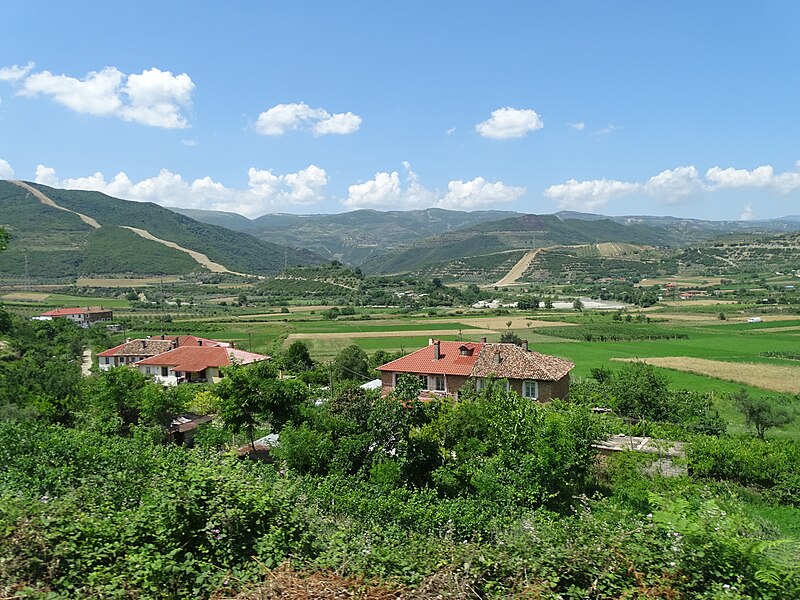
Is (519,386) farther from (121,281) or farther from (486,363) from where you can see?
(121,281)

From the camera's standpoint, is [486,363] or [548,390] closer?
[548,390]

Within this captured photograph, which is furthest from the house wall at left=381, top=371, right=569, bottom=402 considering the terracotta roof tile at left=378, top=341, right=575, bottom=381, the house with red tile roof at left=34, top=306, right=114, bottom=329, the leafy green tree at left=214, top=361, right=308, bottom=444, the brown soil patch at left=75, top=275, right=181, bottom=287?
the brown soil patch at left=75, top=275, right=181, bottom=287

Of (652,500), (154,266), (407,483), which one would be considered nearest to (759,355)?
(407,483)

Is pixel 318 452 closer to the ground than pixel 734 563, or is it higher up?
closer to the ground

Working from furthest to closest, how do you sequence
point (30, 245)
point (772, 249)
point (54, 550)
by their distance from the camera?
point (772, 249)
point (30, 245)
point (54, 550)

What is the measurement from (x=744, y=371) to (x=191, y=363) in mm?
51566

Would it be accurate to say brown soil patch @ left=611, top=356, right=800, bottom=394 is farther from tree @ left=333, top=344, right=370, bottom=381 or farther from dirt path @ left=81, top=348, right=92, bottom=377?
dirt path @ left=81, top=348, right=92, bottom=377

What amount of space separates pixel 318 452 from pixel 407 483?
307 centimetres

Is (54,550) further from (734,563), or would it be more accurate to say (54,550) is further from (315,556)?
(734,563)

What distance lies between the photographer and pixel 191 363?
48.4 m

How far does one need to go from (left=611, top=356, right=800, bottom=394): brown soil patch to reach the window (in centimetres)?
2359

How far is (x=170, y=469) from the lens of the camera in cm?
799

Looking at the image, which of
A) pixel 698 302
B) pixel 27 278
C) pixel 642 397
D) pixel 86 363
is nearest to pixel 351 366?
pixel 642 397

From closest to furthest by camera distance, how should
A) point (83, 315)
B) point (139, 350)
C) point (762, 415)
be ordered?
point (762, 415), point (139, 350), point (83, 315)
